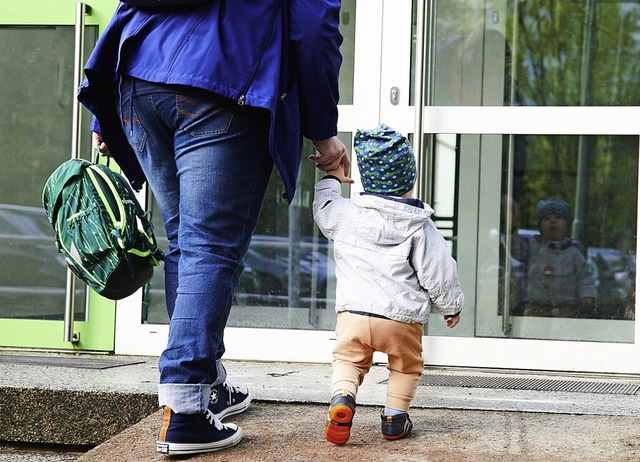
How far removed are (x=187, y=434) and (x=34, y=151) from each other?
304cm

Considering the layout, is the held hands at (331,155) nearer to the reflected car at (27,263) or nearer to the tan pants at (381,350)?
the tan pants at (381,350)

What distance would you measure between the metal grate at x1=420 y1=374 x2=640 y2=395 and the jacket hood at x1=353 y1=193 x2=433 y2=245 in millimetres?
1226

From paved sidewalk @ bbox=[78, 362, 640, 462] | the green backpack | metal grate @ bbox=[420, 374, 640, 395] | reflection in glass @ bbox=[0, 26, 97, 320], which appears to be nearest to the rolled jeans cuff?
paved sidewalk @ bbox=[78, 362, 640, 462]

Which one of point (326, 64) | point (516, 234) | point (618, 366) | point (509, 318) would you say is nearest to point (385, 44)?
point (516, 234)

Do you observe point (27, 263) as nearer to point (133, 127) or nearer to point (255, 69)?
point (133, 127)

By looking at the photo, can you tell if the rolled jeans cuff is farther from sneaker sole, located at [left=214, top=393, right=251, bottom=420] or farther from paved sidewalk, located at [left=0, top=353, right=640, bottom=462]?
sneaker sole, located at [left=214, top=393, right=251, bottom=420]

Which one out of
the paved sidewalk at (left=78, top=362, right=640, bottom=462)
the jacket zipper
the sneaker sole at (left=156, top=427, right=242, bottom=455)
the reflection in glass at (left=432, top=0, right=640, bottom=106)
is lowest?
the paved sidewalk at (left=78, top=362, right=640, bottom=462)

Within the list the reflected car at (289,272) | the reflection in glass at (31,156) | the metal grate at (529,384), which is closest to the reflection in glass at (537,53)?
the reflected car at (289,272)

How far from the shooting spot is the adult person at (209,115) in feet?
8.39

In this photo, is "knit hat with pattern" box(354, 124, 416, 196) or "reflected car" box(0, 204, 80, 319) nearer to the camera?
"knit hat with pattern" box(354, 124, 416, 196)

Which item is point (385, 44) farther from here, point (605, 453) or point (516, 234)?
point (605, 453)

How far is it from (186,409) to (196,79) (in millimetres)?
873

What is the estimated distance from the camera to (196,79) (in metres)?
2.50

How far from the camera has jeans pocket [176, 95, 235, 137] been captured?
2.58m
